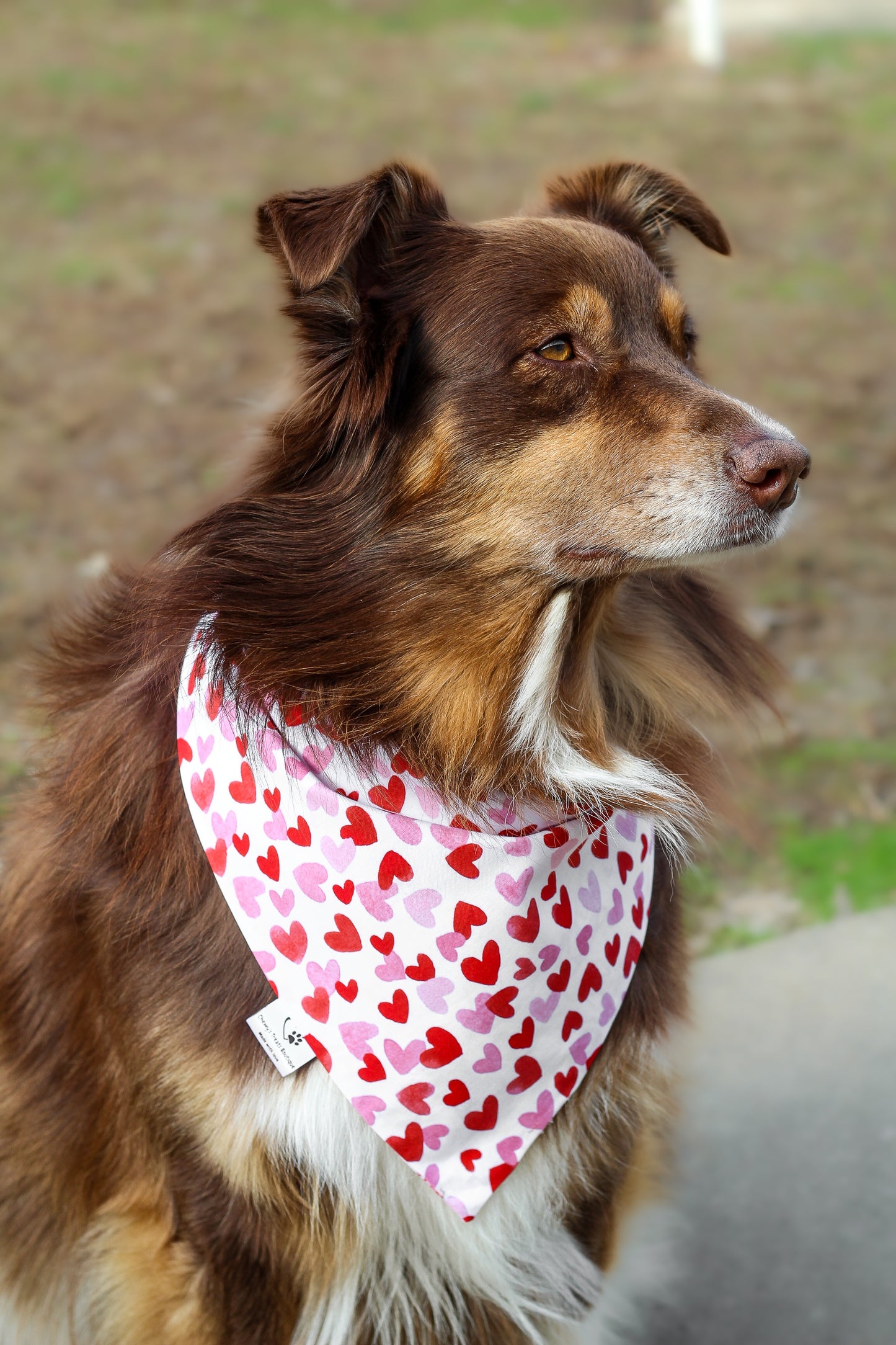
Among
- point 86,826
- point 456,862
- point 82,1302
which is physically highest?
point 86,826

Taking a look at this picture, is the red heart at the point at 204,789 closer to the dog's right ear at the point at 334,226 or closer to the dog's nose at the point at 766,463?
the dog's right ear at the point at 334,226

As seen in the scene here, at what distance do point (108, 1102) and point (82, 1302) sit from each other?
481 millimetres

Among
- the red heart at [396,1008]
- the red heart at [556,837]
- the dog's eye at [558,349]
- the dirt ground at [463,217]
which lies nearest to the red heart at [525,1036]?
the red heart at [396,1008]

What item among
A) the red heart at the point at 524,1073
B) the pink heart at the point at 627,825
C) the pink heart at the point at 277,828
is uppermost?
the pink heart at the point at 277,828

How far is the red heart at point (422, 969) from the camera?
2363 mm

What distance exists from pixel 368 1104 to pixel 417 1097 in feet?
0.32

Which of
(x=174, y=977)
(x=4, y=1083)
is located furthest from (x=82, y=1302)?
(x=174, y=977)

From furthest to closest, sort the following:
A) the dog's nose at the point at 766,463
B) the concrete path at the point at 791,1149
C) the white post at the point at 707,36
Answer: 1. the white post at the point at 707,36
2. the concrete path at the point at 791,1149
3. the dog's nose at the point at 766,463

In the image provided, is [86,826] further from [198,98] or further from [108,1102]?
[198,98]

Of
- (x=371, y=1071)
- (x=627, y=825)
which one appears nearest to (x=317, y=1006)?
(x=371, y=1071)

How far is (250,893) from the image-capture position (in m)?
2.29

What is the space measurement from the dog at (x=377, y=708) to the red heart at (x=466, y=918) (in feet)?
0.63

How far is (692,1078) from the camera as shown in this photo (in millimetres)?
3572

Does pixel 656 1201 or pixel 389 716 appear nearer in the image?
pixel 389 716
